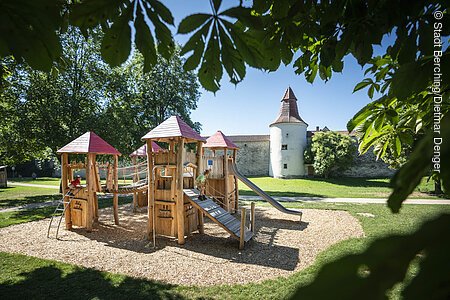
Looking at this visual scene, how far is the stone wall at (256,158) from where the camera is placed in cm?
3984

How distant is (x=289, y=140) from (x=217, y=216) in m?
28.3

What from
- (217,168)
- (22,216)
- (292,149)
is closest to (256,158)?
(292,149)

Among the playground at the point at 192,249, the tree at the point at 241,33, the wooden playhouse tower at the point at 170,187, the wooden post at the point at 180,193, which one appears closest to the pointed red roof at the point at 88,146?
the wooden playhouse tower at the point at 170,187

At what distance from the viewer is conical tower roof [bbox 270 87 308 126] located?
35125mm

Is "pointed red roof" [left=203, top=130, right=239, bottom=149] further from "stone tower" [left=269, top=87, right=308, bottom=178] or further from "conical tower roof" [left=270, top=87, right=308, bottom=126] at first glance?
"conical tower roof" [left=270, top=87, right=308, bottom=126]

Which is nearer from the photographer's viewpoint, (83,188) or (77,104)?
(83,188)

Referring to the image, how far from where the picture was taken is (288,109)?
35.3 meters

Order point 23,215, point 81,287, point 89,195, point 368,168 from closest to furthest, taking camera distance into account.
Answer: point 81,287 → point 89,195 → point 23,215 → point 368,168

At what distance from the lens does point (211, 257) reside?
677cm

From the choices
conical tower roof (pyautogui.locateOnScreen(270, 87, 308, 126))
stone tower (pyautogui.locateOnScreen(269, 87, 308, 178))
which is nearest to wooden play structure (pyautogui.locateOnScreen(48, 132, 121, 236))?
stone tower (pyautogui.locateOnScreen(269, 87, 308, 178))

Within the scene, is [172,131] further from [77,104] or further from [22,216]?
[77,104]

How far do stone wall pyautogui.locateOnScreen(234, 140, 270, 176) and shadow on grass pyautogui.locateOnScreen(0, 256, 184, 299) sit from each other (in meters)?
35.0

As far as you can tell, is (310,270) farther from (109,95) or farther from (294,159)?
(294,159)

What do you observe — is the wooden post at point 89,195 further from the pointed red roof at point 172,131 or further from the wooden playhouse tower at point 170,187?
the pointed red roof at point 172,131
